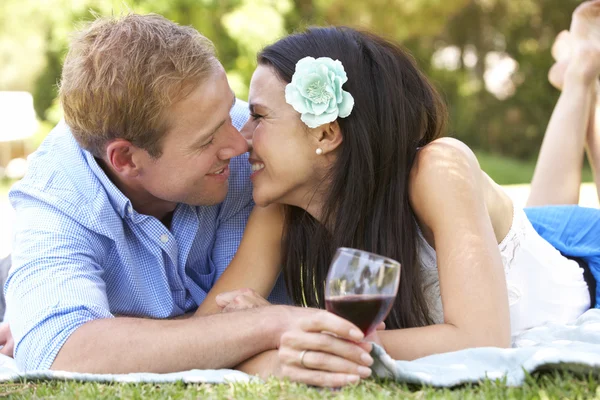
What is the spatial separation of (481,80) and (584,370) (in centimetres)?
1625

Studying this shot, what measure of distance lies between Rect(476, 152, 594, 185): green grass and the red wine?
10.7 meters

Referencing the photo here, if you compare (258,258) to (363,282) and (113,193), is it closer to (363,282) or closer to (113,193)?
(113,193)

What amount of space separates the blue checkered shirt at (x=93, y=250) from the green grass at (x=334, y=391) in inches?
14.0

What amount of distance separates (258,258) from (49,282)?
0.92 metres

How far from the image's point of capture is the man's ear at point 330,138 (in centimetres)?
327

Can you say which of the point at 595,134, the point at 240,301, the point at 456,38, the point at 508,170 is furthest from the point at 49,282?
the point at 456,38

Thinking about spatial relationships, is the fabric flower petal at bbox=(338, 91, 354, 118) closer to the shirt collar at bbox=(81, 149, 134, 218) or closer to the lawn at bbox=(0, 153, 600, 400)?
the shirt collar at bbox=(81, 149, 134, 218)

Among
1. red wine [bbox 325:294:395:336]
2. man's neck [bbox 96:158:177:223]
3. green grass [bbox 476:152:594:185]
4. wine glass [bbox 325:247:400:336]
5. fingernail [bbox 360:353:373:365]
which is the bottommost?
green grass [bbox 476:152:594:185]

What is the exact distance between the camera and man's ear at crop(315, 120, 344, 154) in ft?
10.7

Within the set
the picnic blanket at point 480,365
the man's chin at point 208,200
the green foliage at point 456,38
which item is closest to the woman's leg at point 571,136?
the picnic blanket at point 480,365

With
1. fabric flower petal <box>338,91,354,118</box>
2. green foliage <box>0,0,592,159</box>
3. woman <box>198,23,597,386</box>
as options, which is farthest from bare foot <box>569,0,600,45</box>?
green foliage <box>0,0,592,159</box>

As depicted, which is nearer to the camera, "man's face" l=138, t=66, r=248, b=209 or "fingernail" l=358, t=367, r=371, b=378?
"fingernail" l=358, t=367, r=371, b=378

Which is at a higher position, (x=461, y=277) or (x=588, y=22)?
(x=588, y=22)

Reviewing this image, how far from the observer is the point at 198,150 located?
3.45 m
